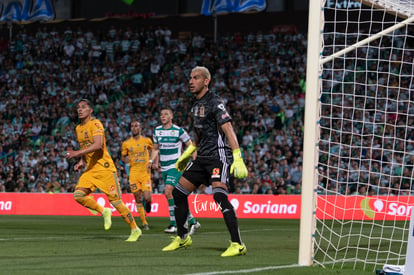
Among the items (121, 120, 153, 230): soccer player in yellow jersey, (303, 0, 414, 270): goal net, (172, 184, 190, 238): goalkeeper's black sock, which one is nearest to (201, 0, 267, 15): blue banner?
(303, 0, 414, 270): goal net

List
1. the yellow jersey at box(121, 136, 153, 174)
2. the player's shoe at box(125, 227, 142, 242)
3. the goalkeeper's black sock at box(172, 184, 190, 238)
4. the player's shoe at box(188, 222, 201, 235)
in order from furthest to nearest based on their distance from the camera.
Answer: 1. the yellow jersey at box(121, 136, 153, 174)
2. the player's shoe at box(188, 222, 201, 235)
3. the player's shoe at box(125, 227, 142, 242)
4. the goalkeeper's black sock at box(172, 184, 190, 238)

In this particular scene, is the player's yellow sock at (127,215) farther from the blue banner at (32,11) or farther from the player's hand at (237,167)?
the blue banner at (32,11)

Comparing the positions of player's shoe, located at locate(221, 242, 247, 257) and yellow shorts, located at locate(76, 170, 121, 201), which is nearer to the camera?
player's shoe, located at locate(221, 242, 247, 257)

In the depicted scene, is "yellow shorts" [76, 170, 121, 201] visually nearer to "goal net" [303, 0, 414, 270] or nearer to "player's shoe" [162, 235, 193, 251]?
"player's shoe" [162, 235, 193, 251]

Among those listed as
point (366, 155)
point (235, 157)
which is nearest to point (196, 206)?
point (366, 155)

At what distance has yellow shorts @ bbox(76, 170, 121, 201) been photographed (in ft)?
41.3

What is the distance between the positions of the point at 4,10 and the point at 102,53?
14.4 ft

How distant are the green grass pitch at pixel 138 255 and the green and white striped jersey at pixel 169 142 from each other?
149cm

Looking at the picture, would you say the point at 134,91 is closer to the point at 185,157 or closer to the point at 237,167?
the point at 185,157

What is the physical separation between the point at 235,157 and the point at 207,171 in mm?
625

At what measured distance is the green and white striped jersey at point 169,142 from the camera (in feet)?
51.2

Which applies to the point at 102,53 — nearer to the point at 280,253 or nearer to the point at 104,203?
the point at 104,203

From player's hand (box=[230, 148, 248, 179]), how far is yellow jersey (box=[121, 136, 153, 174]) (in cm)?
766

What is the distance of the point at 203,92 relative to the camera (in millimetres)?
10078
